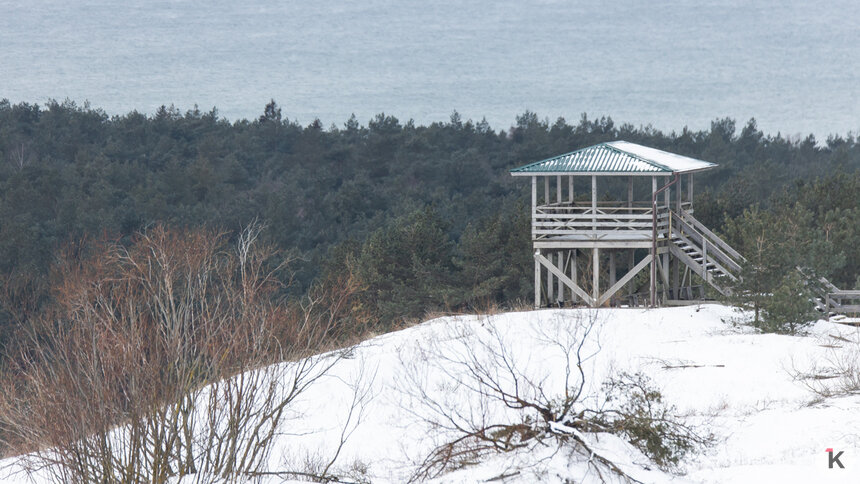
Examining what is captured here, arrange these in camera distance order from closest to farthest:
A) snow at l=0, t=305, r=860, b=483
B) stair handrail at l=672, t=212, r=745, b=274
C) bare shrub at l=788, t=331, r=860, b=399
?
snow at l=0, t=305, r=860, b=483
bare shrub at l=788, t=331, r=860, b=399
stair handrail at l=672, t=212, r=745, b=274

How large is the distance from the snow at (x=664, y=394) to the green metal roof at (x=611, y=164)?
4.26 m

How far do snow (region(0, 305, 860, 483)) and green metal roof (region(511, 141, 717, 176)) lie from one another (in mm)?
4265

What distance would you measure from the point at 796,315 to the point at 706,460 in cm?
1007

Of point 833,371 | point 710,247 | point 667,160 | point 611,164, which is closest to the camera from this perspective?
point 833,371

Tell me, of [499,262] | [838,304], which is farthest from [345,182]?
[838,304]

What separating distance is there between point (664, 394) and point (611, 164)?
12856 millimetres

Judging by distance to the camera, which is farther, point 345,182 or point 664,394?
point 345,182

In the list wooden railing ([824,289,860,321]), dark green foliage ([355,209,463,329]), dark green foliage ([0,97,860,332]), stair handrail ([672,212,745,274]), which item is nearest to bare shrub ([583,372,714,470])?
stair handrail ([672,212,745,274])

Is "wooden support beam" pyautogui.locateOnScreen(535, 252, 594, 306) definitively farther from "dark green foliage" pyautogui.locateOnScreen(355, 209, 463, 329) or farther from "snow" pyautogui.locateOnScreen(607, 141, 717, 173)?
"dark green foliage" pyautogui.locateOnScreen(355, 209, 463, 329)

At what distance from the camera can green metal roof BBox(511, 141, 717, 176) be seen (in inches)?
1180

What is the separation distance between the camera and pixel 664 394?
18812 mm

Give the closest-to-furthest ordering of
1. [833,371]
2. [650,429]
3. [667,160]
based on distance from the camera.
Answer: [650,429], [833,371], [667,160]

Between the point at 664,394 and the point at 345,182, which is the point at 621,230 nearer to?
the point at 664,394

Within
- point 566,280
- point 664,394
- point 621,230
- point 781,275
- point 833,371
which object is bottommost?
point 566,280
